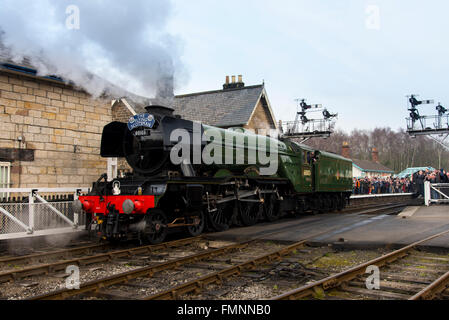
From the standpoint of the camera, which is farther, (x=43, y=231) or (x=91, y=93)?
(x=91, y=93)

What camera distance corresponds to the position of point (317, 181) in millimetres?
15094

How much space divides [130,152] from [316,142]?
193ft

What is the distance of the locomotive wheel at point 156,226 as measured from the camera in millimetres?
8078

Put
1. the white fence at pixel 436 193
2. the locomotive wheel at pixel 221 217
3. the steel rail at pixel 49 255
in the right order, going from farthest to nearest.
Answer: the white fence at pixel 436 193 → the locomotive wheel at pixel 221 217 → the steel rail at pixel 49 255

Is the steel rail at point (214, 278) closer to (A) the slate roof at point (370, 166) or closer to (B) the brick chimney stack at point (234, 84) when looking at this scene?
(B) the brick chimney stack at point (234, 84)

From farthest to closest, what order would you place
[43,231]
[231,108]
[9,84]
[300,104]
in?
[300,104] → [231,108] → [9,84] → [43,231]

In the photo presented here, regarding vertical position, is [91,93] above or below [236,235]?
above

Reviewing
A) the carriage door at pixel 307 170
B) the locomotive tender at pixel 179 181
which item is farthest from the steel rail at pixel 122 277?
the carriage door at pixel 307 170

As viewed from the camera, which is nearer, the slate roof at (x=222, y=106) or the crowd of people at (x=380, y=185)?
the slate roof at (x=222, y=106)

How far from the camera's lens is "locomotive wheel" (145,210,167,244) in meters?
8.08

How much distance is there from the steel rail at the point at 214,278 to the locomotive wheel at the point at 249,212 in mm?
3743

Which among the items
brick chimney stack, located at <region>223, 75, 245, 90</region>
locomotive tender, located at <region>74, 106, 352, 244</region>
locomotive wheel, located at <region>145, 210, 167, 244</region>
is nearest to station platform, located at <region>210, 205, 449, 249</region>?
locomotive tender, located at <region>74, 106, 352, 244</region>

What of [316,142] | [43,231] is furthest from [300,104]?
[316,142]

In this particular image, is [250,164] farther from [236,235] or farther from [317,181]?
[317,181]
